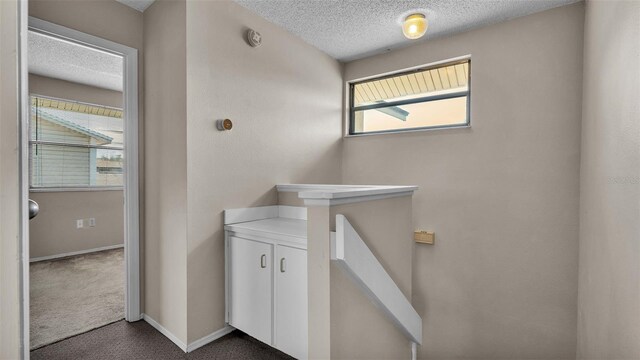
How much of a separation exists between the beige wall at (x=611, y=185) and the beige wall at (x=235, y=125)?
229 centimetres

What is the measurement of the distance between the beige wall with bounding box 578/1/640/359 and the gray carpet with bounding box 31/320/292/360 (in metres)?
1.90

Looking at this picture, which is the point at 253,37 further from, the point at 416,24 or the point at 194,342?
the point at 194,342

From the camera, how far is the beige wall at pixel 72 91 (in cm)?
406

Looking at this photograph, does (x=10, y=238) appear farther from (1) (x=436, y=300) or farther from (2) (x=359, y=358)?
(1) (x=436, y=300)

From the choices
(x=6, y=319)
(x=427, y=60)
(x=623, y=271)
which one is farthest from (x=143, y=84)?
(x=623, y=271)

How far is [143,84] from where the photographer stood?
8.32ft

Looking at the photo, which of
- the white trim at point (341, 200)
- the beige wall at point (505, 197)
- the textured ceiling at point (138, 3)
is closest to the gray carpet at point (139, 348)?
the white trim at point (341, 200)

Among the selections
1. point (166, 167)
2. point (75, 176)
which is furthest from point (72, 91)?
point (166, 167)

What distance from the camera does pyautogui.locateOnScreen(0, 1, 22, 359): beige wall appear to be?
2.20ft

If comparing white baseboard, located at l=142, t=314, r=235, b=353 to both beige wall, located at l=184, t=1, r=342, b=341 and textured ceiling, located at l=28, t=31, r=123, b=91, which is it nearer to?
beige wall, located at l=184, t=1, r=342, b=341

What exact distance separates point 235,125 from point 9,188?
1.83m

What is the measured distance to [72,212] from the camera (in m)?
4.34

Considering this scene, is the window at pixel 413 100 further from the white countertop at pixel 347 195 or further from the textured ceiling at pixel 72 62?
the textured ceiling at pixel 72 62

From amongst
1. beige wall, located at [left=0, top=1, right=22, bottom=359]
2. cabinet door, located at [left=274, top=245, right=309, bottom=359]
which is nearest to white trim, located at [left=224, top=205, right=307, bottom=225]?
cabinet door, located at [left=274, top=245, right=309, bottom=359]
